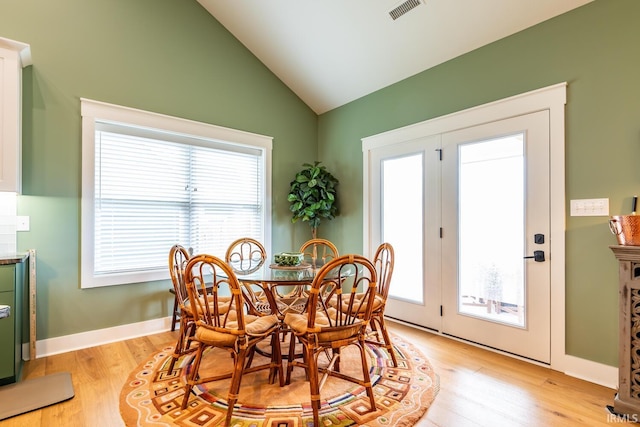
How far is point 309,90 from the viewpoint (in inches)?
174

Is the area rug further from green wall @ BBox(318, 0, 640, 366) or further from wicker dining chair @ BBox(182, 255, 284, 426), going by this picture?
green wall @ BBox(318, 0, 640, 366)

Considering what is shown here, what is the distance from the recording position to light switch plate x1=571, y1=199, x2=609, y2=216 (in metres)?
2.32

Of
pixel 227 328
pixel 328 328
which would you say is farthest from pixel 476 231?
pixel 227 328

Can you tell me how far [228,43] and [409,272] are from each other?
347 cm

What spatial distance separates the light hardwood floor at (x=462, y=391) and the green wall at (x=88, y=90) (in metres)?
0.46

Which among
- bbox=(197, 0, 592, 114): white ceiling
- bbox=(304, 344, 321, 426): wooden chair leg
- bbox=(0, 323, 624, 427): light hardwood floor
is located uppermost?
bbox=(197, 0, 592, 114): white ceiling

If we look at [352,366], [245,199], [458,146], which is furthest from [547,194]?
[245,199]

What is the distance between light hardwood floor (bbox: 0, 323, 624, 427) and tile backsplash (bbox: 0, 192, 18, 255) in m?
0.97

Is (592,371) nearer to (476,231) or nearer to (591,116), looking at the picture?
(476,231)

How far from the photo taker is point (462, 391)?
87.4 inches

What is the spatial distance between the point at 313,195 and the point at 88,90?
2.57m

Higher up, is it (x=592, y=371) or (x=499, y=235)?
(x=499, y=235)

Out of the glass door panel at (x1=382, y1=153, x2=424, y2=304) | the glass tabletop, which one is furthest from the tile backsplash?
the glass door panel at (x1=382, y1=153, x2=424, y2=304)

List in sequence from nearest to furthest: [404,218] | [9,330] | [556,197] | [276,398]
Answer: [276,398]
[9,330]
[556,197]
[404,218]
